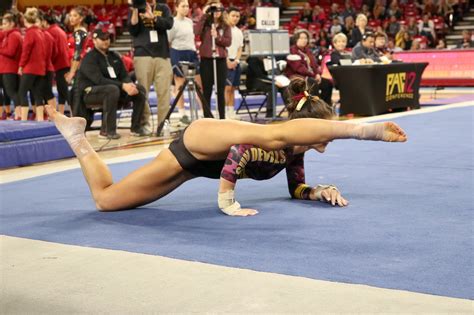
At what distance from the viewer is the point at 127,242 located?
3.71 meters

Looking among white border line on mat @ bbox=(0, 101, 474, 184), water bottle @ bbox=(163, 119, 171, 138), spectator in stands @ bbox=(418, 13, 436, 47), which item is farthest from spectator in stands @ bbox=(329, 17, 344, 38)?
white border line on mat @ bbox=(0, 101, 474, 184)

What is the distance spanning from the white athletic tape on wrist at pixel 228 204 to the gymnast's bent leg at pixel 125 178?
0.80 ft

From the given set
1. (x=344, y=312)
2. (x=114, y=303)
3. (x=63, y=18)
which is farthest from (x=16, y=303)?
(x=63, y=18)

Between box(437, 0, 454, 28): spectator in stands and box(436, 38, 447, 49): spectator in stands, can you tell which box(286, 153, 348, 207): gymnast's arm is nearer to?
box(436, 38, 447, 49): spectator in stands

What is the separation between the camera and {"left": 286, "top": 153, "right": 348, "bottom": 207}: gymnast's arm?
4.40 metres

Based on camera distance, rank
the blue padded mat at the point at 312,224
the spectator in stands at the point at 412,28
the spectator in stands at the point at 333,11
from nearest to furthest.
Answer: the blue padded mat at the point at 312,224, the spectator in stands at the point at 412,28, the spectator in stands at the point at 333,11

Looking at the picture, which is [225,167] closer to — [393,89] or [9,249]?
[9,249]

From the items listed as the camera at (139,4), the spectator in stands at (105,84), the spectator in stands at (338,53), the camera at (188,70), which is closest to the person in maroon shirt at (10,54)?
the spectator in stands at (105,84)

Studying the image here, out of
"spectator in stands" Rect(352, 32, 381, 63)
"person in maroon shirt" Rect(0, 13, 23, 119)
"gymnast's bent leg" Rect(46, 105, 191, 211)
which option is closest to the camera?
"gymnast's bent leg" Rect(46, 105, 191, 211)

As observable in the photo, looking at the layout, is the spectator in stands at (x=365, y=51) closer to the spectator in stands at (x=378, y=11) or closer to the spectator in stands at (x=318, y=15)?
the spectator in stands at (x=378, y=11)

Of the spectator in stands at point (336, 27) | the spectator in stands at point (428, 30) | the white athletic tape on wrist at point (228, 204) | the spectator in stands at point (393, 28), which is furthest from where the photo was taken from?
the spectator in stands at point (336, 27)

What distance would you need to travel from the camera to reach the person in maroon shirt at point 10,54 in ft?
34.6

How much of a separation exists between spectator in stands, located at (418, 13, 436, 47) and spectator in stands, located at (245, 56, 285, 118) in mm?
10367

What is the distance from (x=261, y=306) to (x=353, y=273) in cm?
53
